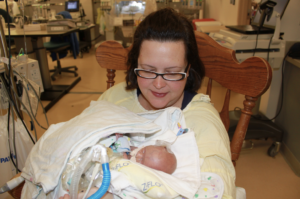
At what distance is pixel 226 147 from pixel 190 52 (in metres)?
0.46

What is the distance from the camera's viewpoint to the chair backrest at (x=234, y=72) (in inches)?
33.4

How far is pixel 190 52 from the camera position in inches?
40.6

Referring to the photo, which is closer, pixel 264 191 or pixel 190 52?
pixel 190 52

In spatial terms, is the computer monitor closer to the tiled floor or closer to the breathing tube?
the tiled floor

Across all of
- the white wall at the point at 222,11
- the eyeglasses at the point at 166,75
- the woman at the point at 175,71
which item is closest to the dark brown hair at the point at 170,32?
the woman at the point at 175,71

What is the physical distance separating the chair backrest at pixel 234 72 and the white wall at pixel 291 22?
140 centimetres

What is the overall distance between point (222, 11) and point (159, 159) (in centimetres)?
342

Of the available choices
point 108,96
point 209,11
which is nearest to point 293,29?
point 108,96

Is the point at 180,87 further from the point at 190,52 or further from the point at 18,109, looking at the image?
the point at 18,109

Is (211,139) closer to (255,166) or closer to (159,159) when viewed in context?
(159,159)

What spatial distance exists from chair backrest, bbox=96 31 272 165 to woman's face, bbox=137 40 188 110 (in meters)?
0.18

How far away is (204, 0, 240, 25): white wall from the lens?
3025 mm

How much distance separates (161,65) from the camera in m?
0.95

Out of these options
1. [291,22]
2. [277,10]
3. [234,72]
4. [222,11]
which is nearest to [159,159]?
[234,72]
